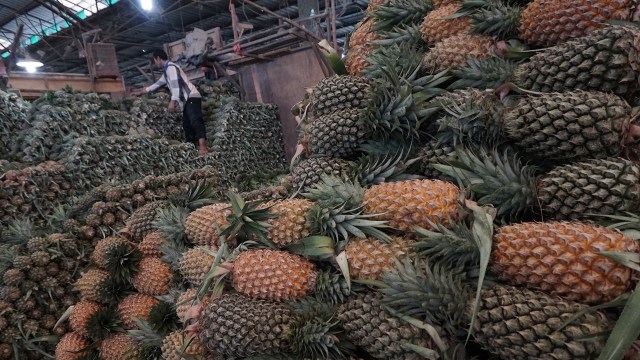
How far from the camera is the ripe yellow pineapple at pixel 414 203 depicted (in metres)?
1.48

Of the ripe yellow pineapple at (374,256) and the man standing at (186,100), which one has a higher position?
the man standing at (186,100)

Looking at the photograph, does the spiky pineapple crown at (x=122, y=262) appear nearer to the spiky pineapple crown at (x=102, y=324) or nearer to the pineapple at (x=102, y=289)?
the pineapple at (x=102, y=289)

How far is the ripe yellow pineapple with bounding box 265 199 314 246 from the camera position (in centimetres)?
169

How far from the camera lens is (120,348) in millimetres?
2332

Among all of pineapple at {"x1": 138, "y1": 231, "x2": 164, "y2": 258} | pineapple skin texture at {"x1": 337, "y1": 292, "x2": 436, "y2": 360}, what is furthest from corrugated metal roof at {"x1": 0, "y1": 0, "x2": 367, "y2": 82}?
pineapple skin texture at {"x1": 337, "y1": 292, "x2": 436, "y2": 360}

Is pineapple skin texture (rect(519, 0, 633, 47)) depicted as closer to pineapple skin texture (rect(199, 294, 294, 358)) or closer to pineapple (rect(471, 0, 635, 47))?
pineapple (rect(471, 0, 635, 47))

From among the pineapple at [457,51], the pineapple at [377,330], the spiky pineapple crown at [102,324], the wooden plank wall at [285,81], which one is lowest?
the spiky pineapple crown at [102,324]

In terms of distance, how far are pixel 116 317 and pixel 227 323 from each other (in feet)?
4.81

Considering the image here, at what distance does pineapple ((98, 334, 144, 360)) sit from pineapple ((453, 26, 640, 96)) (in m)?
2.39

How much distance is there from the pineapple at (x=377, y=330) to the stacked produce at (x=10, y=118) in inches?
231

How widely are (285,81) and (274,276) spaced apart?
24.1 feet

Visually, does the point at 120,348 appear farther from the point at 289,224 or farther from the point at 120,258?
the point at 289,224

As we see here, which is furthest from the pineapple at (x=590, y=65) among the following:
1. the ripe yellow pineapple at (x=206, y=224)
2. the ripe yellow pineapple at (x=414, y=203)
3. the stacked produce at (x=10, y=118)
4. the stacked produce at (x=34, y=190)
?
the stacked produce at (x=10, y=118)

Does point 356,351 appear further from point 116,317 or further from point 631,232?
point 116,317
